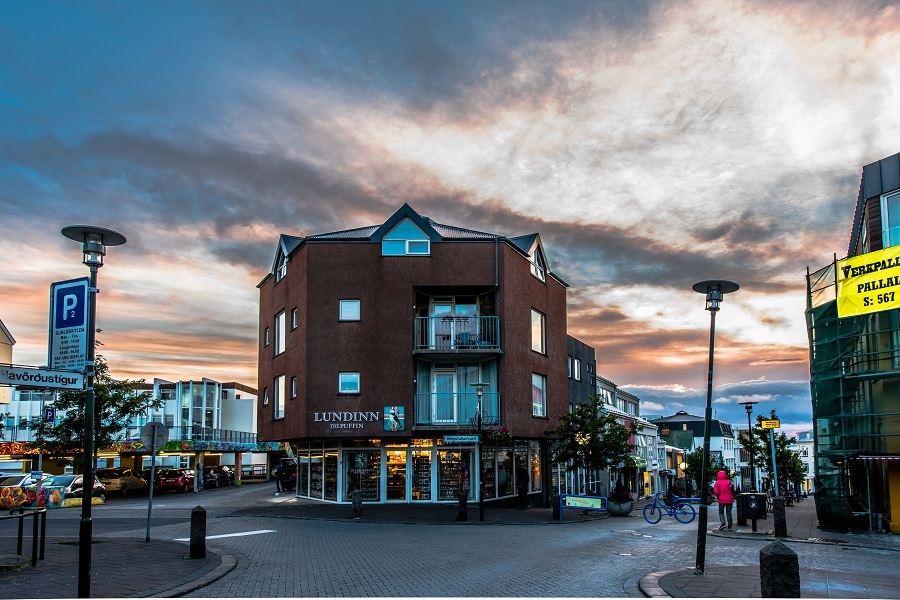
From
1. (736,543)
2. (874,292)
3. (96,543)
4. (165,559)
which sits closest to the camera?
(165,559)

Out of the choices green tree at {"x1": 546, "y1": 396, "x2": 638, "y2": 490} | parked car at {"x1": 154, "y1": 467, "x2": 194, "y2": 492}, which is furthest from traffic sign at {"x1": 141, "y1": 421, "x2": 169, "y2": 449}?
parked car at {"x1": 154, "y1": 467, "x2": 194, "y2": 492}

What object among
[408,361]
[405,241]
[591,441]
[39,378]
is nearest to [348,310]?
[408,361]

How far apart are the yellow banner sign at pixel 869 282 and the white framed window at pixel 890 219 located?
2.39 feet

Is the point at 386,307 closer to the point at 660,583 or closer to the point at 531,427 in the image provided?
the point at 531,427

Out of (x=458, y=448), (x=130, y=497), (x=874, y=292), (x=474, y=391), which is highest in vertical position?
(x=874, y=292)

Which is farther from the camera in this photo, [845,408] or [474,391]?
[474,391]

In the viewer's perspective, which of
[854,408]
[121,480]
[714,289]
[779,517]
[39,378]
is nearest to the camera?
[39,378]

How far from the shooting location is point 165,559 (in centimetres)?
1508

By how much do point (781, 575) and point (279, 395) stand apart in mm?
27499

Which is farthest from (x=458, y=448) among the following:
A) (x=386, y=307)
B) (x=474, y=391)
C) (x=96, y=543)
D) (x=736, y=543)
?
(x=96, y=543)

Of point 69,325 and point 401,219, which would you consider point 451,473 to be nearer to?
point 401,219

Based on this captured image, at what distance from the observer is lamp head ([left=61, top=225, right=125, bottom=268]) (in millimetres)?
10641

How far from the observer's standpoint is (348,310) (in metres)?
30.2

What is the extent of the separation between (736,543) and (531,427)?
42.3 feet
